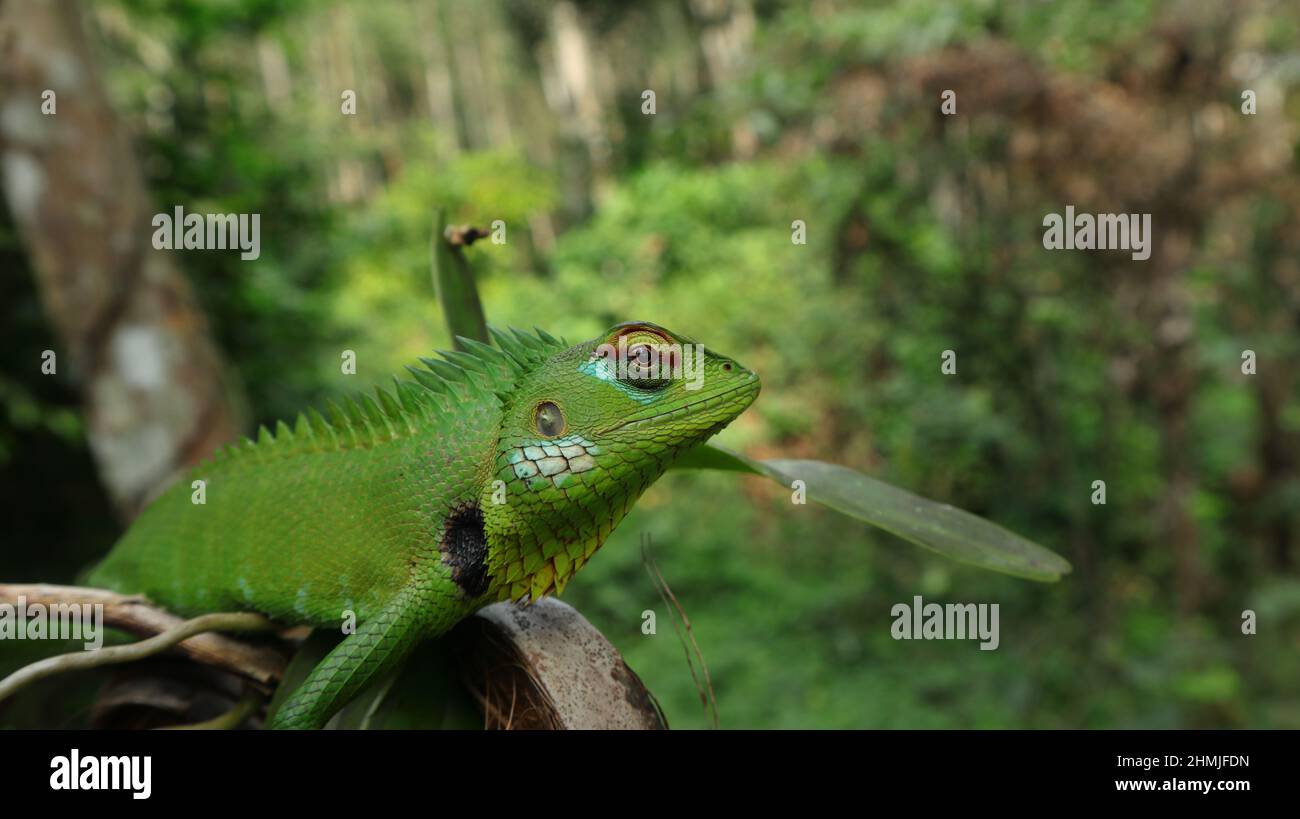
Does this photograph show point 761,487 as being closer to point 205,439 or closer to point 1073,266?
point 1073,266

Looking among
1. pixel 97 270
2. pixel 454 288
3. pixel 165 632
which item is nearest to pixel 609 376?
pixel 454 288

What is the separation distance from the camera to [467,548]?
4.18ft

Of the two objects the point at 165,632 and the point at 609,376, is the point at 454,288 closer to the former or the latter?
the point at 609,376

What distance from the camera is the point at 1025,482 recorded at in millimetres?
8094

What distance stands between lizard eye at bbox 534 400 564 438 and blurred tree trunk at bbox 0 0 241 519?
10.2ft

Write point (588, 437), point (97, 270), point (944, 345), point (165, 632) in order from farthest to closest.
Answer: point (944, 345) → point (97, 270) → point (165, 632) → point (588, 437)

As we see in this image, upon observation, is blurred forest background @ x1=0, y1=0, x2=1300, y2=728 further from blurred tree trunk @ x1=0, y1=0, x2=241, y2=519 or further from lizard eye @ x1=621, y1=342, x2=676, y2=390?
lizard eye @ x1=621, y1=342, x2=676, y2=390

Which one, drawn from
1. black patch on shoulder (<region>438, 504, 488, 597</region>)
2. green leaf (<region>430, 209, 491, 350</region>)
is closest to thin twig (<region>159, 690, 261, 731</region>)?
black patch on shoulder (<region>438, 504, 488, 597</region>)

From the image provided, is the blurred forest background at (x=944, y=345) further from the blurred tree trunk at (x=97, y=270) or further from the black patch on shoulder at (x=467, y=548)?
the black patch on shoulder at (x=467, y=548)

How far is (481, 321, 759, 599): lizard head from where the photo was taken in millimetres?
1241

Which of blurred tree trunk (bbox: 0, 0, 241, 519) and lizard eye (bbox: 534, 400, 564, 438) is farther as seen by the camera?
blurred tree trunk (bbox: 0, 0, 241, 519)

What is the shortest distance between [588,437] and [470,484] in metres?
0.17

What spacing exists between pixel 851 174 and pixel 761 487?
3.32 m
